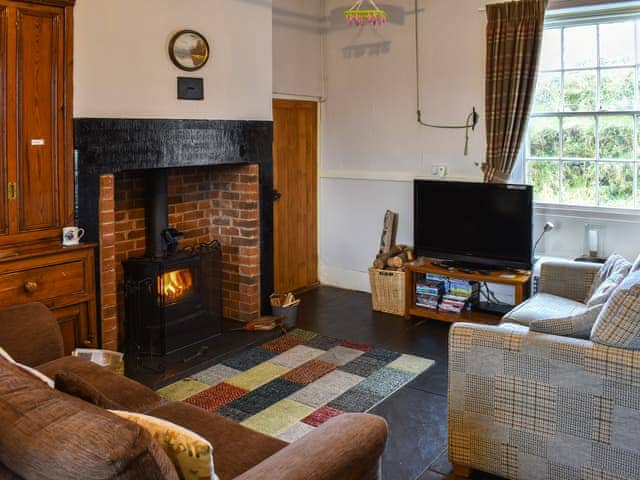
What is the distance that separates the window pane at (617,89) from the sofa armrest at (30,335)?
4.04m

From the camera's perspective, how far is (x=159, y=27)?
4.19 meters

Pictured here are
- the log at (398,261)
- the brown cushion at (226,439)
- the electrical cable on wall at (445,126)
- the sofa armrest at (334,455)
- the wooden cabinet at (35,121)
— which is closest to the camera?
the sofa armrest at (334,455)

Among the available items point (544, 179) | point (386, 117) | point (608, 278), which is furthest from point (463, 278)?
point (386, 117)

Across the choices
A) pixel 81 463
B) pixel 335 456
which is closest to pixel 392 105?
pixel 335 456

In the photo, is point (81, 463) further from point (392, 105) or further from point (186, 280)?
point (392, 105)

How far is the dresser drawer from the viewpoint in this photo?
10.9 feet

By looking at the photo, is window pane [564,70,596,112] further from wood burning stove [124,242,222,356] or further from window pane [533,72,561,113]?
wood burning stove [124,242,222,356]

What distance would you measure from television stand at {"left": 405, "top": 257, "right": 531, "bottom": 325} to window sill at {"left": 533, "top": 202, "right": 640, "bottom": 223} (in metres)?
0.56

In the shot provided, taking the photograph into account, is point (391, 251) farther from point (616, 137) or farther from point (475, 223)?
point (616, 137)

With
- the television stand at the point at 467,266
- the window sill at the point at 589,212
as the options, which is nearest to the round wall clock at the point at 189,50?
the television stand at the point at 467,266

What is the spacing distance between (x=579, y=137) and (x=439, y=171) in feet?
3.78

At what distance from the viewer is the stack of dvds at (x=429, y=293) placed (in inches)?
205

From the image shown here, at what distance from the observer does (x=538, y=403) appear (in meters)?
2.62

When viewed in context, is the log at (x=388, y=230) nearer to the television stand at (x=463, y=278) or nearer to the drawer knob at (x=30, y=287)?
the television stand at (x=463, y=278)
